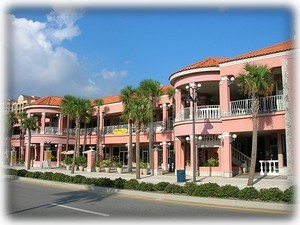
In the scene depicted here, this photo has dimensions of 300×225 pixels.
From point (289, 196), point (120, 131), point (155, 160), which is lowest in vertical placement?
point (289, 196)

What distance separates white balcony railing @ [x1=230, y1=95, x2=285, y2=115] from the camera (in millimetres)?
23906

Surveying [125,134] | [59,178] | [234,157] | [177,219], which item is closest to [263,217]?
[177,219]

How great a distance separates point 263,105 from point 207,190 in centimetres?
1188

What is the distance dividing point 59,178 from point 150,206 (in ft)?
40.7

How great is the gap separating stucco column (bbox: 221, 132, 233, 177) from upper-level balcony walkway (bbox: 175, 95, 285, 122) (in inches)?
69.0

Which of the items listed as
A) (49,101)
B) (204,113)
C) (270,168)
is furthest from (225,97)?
(49,101)

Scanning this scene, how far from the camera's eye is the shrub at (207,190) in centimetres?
1509

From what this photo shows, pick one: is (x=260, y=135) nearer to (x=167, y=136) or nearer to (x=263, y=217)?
(x=167, y=136)

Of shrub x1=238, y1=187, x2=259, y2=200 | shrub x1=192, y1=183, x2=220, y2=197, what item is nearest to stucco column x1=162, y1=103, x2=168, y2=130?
shrub x1=192, y1=183, x2=220, y2=197

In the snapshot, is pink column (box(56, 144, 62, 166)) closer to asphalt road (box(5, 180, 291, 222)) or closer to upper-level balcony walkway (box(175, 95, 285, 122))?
upper-level balcony walkway (box(175, 95, 285, 122))

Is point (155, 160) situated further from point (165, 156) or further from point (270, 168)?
point (270, 168)

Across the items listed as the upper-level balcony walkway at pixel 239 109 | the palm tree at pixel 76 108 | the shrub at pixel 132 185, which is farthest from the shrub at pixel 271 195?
the palm tree at pixel 76 108

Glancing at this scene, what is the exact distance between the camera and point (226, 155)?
1017 inches

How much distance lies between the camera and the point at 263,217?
10.9 meters
